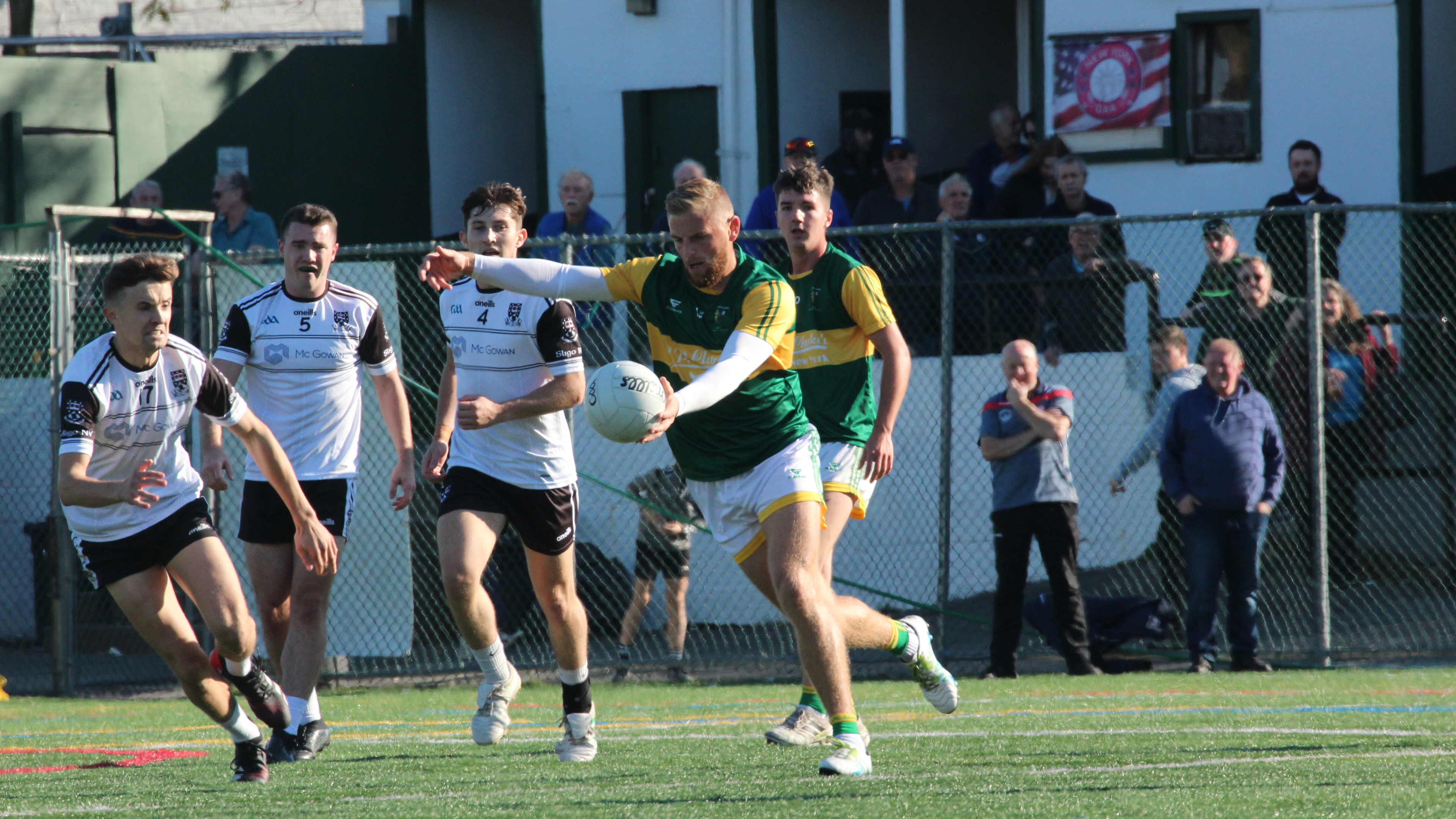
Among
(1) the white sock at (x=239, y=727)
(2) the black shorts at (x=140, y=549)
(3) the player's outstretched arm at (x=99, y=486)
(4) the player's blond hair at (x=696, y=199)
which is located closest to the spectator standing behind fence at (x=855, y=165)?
(4) the player's blond hair at (x=696, y=199)

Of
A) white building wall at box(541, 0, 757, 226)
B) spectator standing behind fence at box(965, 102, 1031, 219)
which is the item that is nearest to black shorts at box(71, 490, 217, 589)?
spectator standing behind fence at box(965, 102, 1031, 219)

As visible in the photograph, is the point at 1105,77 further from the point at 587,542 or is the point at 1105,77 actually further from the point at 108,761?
the point at 108,761

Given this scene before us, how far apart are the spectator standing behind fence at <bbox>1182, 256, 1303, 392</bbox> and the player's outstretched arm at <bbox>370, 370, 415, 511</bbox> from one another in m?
5.52

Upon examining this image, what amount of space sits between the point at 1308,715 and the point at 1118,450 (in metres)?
4.01

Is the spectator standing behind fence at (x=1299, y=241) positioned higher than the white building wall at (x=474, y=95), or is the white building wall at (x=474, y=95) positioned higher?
the white building wall at (x=474, y=95)

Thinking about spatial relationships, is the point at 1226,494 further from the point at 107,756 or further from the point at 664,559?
the point at 107,756

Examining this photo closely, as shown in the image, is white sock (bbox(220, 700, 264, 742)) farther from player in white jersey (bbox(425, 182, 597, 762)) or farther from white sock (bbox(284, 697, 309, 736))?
player in white jersey (bbox(425, 182, 597, 762))

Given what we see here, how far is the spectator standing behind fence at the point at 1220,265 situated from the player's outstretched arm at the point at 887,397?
456 cm

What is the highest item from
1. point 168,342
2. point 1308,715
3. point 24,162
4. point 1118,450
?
point 24,162

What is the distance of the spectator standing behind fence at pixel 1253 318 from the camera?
10484 mm

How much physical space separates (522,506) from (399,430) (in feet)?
2.28

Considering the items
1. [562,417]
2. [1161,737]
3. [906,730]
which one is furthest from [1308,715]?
[562,417]

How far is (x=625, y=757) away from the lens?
253 inches

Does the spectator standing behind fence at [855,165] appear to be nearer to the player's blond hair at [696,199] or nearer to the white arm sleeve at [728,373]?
the player's blond hair at [696,199]
